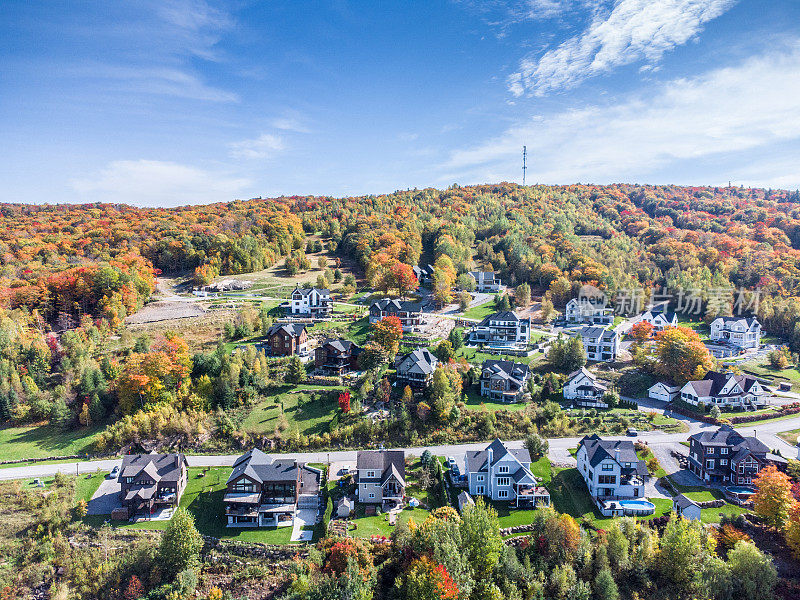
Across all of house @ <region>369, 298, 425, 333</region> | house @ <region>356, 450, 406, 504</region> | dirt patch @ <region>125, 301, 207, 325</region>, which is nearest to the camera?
house @ <region>356, 450, 406, 504</region>

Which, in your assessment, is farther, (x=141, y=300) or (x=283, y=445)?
(x=141, y=300)

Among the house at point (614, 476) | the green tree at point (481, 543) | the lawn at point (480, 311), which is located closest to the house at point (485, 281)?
the lawn at point (480, 311)

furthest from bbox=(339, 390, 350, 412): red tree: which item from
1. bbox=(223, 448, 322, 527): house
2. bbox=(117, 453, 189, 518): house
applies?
bbox=(117, 453, 189, 518): house

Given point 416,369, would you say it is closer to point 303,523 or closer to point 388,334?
point 388,334

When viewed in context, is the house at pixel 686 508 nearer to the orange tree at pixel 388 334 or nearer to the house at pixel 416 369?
the house at pixel 416 369

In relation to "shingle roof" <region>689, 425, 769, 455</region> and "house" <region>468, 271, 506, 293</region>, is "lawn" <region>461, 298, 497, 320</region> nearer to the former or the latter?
"house" <region>468, 271, 506, 293</region>

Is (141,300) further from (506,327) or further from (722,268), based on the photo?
(722,268)

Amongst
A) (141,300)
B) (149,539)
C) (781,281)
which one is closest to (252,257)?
(141,300)
